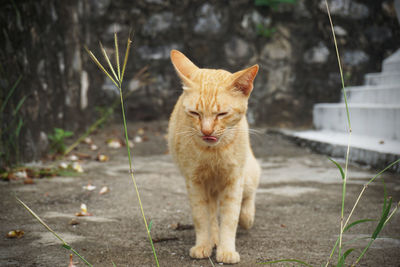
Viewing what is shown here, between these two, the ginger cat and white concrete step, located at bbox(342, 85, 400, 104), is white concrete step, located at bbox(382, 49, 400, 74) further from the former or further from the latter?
the ginger cat

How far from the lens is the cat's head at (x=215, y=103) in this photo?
5.65 feet

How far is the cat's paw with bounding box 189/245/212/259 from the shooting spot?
183 cm

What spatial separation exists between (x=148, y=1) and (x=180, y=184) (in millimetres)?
3429

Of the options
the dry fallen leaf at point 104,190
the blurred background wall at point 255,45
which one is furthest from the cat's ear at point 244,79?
the blurred background wall at point 255,45

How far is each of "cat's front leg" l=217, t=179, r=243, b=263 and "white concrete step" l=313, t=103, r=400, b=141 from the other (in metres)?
2.56

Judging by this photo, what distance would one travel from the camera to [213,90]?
1.78m

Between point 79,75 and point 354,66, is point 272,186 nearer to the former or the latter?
point 79,75

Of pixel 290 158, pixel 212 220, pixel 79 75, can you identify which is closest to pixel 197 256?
pixel 212 220

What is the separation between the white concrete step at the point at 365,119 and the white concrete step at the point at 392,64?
3.43 ft

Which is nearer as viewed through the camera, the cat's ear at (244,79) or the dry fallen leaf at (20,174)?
the cat's ear at (244,79)

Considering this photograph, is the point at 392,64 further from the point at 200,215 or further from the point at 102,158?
the point at 200,215

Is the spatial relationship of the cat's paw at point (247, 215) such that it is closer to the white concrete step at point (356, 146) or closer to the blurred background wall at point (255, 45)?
the white concrete step at point (356, 146)

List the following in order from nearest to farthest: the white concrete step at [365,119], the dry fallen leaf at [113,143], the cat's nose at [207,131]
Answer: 1. the cat's nose at [207,131]
2. the white concrete step at [365,119]
3. the dry fallen leaf at [113,143]

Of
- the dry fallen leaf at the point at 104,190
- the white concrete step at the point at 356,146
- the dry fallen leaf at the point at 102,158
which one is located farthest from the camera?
the dry fallen leaf at the point at 102,158
